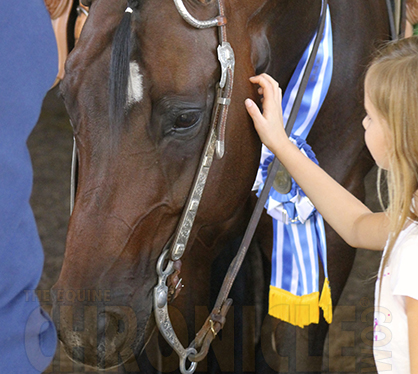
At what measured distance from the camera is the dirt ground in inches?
71.4

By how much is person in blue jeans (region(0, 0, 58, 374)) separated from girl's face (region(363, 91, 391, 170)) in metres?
0.42

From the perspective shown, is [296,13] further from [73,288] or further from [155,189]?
[73,288]

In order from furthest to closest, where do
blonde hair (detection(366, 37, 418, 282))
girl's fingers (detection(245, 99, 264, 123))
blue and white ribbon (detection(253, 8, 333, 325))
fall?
blue and white ribbon (detection(253, 8, 333, 325))
girl's fingers (detection(245, 99, 264, 123))
blonde hair (detection(366, 37, 418, 282))

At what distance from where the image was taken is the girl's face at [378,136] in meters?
0.69

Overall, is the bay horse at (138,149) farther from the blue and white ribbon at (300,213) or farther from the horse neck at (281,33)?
the blue and white ribbon at (300,213)

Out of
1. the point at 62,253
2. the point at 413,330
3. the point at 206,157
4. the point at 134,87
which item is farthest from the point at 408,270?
the point at 62,253

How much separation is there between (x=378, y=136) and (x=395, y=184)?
0.07 m

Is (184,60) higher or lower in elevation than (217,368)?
higher

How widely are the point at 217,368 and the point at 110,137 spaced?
750 millimetres

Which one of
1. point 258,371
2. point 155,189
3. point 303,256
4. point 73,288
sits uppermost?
A: point 155,189

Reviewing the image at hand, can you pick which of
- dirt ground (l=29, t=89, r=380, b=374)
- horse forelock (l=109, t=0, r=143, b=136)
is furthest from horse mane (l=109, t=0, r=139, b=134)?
dirt ground (l=29, t=89, r=380, b=374)

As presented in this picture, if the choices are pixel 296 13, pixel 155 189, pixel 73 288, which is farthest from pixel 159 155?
pixel 296 13

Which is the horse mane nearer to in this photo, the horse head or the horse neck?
Result: the horse head

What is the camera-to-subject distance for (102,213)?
699mm
